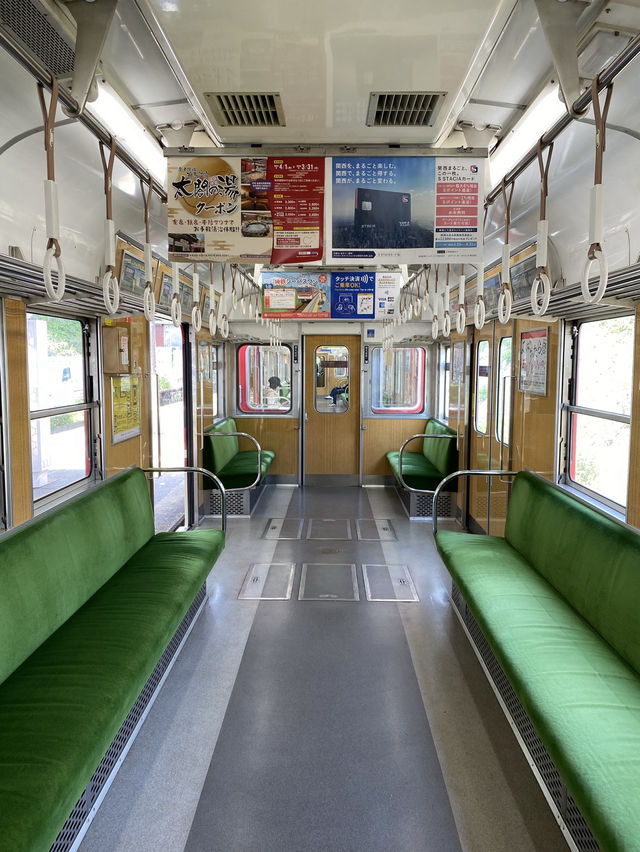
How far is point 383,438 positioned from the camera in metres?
8.88

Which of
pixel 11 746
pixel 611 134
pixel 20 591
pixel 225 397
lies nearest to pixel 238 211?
pixel 611 134

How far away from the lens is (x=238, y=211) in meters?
3.09

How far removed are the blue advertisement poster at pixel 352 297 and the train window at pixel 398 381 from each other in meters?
2.26

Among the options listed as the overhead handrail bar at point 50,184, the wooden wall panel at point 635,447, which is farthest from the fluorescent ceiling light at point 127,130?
the wooden wall panel at point 635,447

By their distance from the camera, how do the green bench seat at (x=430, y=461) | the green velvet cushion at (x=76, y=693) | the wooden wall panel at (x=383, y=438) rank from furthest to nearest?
the wooden wall panel at (x=383, y=438), the green bench seat at (x=430, y=461), the green velvet cushion at (x=76, y=693)

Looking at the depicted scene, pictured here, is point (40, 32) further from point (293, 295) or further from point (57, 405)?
point (293, 295)

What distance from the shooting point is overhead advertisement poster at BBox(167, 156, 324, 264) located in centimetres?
307

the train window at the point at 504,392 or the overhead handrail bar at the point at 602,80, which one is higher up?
the overhead handrail bar at the point at 602,80

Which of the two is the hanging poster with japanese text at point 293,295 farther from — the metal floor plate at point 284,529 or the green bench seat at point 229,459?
the metal floor plate at point 284,529

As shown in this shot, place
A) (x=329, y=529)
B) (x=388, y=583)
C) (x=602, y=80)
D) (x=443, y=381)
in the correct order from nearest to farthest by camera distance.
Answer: (x=602, y=80) < (x=388, y=583) < (x=329, y=529) < (x=443, y=381)

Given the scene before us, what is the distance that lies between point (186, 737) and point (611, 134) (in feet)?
11.5

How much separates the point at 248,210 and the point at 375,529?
4.10 metres

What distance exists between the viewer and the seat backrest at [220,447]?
702 centimetres

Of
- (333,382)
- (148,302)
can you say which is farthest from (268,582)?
(333,382)
